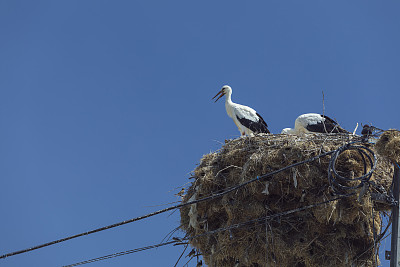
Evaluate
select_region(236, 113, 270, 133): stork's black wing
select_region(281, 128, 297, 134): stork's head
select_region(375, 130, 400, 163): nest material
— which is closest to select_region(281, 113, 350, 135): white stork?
select_region(281, 128, 297, 134): stork's head

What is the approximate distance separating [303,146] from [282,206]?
41.0 inches

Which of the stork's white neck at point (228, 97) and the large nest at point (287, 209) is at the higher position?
the stork's white neck at point (228, 97)

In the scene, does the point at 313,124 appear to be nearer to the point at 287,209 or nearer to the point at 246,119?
Answer: the point at 246,119

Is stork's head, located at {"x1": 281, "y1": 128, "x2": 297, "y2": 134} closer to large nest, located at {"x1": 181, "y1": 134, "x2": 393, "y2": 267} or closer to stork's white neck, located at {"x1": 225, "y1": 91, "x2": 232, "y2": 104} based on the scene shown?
stork's white neck, located at {"x1": 225, "y1": 91, "x2": 232, "y2": 104}

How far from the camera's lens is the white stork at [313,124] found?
13.1m

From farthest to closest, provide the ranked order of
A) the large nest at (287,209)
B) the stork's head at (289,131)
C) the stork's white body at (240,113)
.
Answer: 1. the stork's white body at (240,113)
2. the stork's head at (289,131)
3. the large nest at (287,209)

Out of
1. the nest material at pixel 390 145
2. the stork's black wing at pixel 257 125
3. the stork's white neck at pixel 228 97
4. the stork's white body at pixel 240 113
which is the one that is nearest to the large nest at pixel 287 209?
the nest material at pixel 390 145

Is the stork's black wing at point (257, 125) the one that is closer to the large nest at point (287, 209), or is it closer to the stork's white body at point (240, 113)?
the stork's white body at point (240, 113)

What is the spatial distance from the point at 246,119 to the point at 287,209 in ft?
17.2

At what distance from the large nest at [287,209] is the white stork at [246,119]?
4.13 metres

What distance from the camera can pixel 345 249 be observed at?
9547 millimetres

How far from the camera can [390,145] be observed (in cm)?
773

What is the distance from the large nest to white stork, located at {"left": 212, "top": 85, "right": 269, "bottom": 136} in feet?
13.6

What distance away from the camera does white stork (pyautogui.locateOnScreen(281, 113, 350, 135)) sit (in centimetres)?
1309
